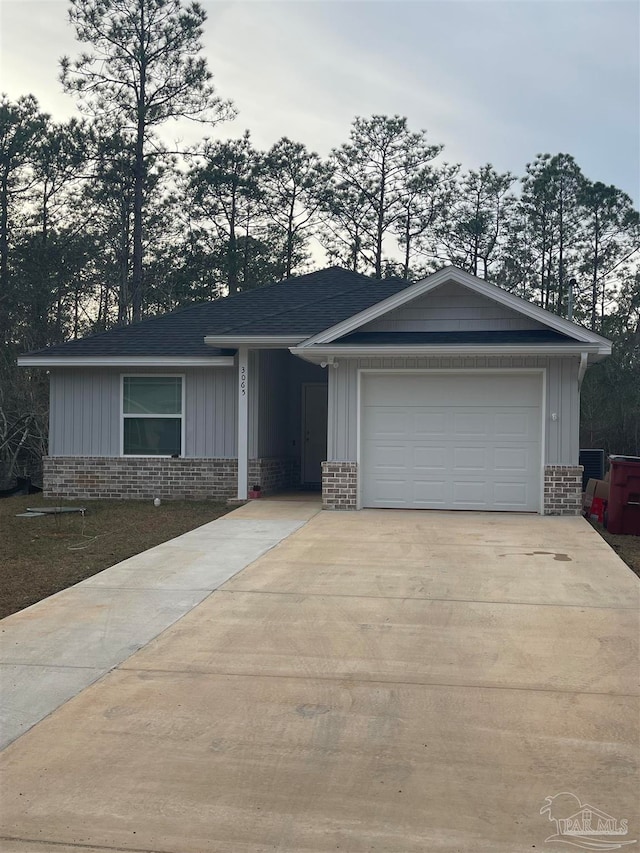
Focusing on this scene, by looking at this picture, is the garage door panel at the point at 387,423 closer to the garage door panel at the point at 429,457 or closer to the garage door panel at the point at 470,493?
the garage door panel at the point at 429,457

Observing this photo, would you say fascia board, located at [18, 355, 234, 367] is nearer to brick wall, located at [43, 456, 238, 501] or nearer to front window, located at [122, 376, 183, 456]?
front window, located at [122, 376, 183, 456]

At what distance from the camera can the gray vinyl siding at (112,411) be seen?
1520cm

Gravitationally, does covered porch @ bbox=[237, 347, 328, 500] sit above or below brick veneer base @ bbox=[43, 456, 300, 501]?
above

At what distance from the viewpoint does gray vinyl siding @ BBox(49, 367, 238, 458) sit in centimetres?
1520

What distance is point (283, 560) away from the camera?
9305 mm

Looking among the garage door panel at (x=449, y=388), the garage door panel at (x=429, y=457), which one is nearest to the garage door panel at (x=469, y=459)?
the garage door panel at (x=429, y=457)

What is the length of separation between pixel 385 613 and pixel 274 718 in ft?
8.04

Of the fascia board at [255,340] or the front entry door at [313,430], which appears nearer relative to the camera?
the fascia board at [255,340]

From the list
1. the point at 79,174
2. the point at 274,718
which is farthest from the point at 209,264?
the point at 274,718

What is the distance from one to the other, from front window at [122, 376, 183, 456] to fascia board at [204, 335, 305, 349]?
64.3 inches

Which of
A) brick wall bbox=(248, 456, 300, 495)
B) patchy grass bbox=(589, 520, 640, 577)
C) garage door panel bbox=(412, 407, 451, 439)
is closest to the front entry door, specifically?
brick wall bbox=(248, 456, 300, 495)

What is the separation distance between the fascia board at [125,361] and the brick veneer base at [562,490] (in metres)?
5.91

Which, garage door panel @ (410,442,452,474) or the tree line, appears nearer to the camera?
garage door panel @ (410,442,452,474)

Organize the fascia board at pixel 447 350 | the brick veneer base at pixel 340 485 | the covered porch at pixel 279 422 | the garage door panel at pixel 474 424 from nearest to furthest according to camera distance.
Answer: the fascia board at pixel 447 350 → the garage door panel at pixel 474 424 → the brick veneer base at pixel 340 485 → the covered porch at pixel 279 422
